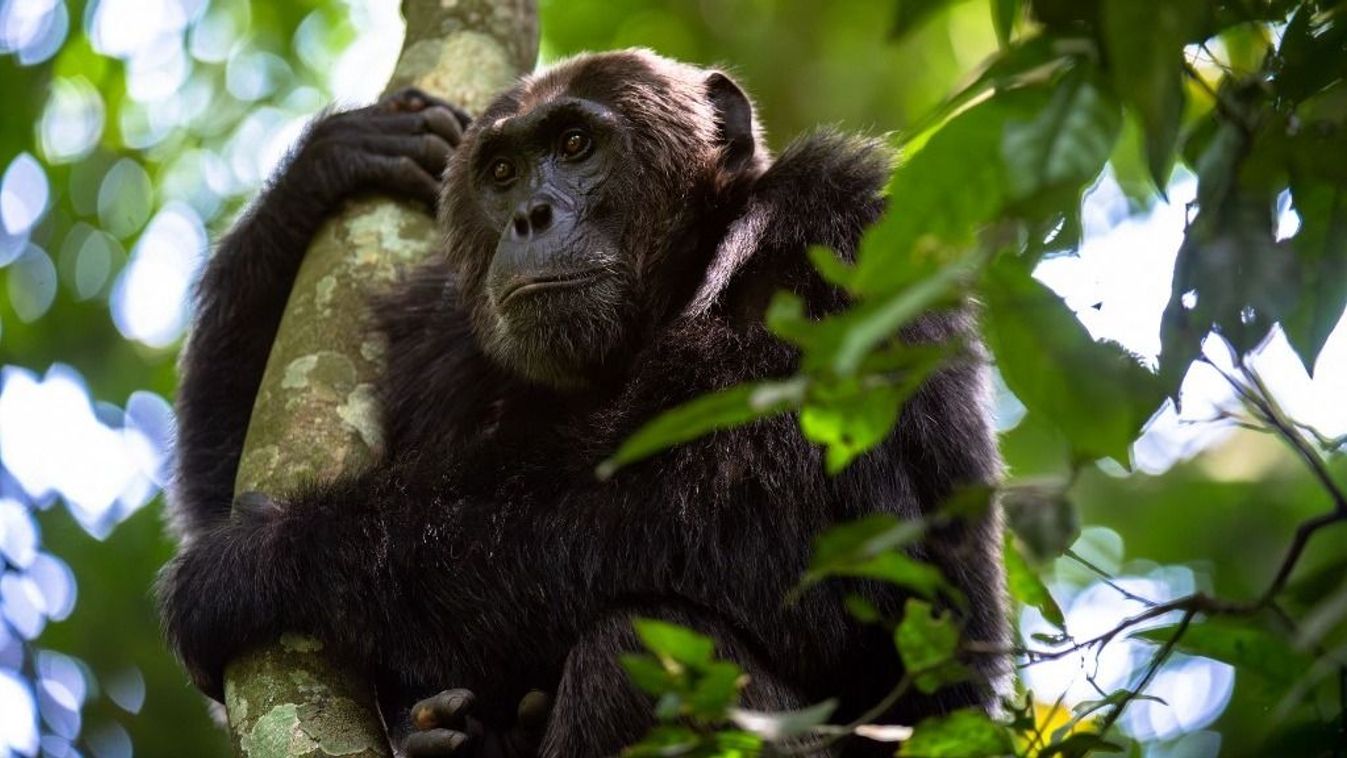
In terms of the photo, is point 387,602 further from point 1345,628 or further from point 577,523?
point 1345,628

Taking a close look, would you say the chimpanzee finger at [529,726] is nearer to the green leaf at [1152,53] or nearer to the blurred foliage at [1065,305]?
the blurred foliage at [1065,305]

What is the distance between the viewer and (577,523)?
461 cm

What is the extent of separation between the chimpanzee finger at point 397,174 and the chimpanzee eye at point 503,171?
28 centimetres

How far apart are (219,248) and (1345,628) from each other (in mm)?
5142

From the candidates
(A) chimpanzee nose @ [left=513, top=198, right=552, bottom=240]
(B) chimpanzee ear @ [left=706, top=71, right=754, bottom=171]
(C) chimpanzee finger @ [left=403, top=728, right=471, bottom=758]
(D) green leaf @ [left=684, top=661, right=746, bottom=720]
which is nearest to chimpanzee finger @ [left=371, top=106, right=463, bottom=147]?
(A) chimpanzee nose @ [left=513, top=198, right=552, bottom=240]

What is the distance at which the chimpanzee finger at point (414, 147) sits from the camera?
5656 millimetres

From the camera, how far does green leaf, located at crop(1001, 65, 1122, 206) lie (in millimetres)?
2254

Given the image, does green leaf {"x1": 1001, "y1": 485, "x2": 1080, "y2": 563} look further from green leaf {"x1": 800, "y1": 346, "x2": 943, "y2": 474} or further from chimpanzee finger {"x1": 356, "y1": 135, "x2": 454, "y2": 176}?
chimpanzee finger {"x1": 356, "y1": 135, "x2": 454, "y2": 176}

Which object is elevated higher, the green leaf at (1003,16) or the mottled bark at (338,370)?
the green leaf at (1003,16)

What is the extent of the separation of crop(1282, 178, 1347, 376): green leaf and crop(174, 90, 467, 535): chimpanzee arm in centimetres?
370

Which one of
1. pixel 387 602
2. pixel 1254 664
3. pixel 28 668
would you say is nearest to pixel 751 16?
pixel 28 668

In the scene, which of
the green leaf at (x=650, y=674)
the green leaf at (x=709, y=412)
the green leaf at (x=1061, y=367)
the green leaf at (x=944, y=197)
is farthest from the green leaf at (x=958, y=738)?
the green leaf at (x=944, y=197)

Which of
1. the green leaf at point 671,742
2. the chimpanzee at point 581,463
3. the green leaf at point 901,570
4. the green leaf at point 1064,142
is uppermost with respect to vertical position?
the green leaf at point 1064,142

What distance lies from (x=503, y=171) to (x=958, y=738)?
11.6 feet
